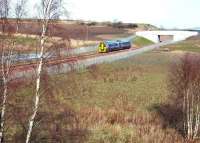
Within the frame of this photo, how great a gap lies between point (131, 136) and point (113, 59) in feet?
201

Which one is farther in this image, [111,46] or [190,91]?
[111,46]

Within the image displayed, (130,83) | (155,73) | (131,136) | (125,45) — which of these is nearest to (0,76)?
(131,136)

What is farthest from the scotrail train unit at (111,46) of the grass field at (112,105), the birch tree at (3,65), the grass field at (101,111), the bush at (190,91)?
the birch tree at (3,65)

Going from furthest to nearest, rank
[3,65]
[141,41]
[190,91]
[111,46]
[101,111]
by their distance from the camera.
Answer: [141,41] → [111,46] → [101,111] → [190,91] → [3,65]

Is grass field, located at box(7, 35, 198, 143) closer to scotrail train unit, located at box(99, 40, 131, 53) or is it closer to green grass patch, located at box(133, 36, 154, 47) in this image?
scotrail train unit, located at box(99, 40, 131, 53)

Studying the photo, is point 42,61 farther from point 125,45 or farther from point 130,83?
point 125,45

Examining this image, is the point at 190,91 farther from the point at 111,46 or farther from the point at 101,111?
the point at 111,46

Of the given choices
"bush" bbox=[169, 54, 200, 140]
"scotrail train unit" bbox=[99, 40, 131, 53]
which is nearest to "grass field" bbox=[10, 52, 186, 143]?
"bush" bbox=[169, 54, 200, 140]

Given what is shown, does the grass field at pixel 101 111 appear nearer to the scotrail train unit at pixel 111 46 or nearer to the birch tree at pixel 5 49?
the birch tree at pixel 5 49

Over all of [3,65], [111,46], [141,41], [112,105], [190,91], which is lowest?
[141,41]

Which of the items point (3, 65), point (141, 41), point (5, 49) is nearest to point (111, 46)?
point (141, 41)

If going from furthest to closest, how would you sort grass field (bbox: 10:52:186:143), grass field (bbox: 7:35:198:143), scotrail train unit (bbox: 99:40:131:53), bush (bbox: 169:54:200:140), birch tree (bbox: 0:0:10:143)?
scotrail train unit (bbox: 99:40:131:53)
bush (bbox: 169:54:200:140)
grass field (bbox: 10:52:186:143)
grass field (bbox: 7:35:198:143)
birch tree (bbox: 0:0:10:143)

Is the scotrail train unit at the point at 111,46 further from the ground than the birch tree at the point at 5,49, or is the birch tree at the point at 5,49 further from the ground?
the birch tree at the point at 5,49

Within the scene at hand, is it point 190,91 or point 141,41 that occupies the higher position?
point 190,91
